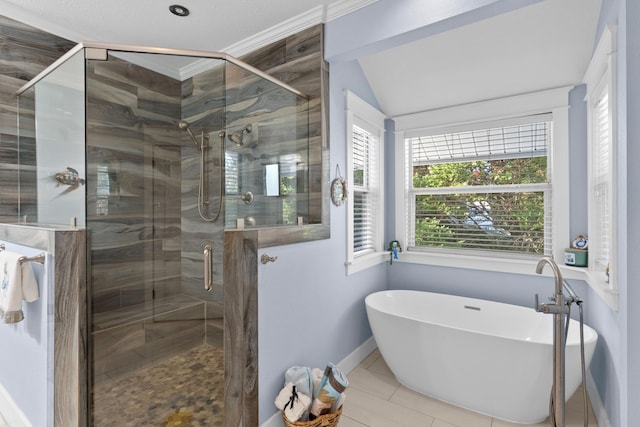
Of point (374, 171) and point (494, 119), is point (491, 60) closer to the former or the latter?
point (494, 119)

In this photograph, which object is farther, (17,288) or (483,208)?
(483,208)

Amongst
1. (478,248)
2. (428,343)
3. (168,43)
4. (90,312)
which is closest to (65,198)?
(90,312)

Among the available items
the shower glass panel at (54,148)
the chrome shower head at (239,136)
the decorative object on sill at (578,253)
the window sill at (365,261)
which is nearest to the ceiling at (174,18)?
the shower glass panel at (54,148)

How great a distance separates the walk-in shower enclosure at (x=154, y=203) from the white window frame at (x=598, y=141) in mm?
1757

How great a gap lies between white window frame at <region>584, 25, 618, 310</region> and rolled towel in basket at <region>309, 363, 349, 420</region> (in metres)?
1.40

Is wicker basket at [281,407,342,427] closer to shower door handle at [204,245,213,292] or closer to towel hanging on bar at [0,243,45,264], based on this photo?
shower door handle at [204,245,213,292]

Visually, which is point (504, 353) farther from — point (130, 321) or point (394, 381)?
point (130, 321)

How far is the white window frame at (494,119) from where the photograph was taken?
235cm

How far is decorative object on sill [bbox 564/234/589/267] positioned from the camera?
2.21m

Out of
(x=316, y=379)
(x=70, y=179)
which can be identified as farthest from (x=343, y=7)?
(x=316, y=379)

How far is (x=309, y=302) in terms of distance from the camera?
2.06 meters

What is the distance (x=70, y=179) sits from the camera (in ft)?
5.71

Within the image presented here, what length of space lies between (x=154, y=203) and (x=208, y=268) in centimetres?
48

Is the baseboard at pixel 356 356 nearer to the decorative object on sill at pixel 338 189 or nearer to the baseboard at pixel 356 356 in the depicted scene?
the baseboard at pixel 356 356
